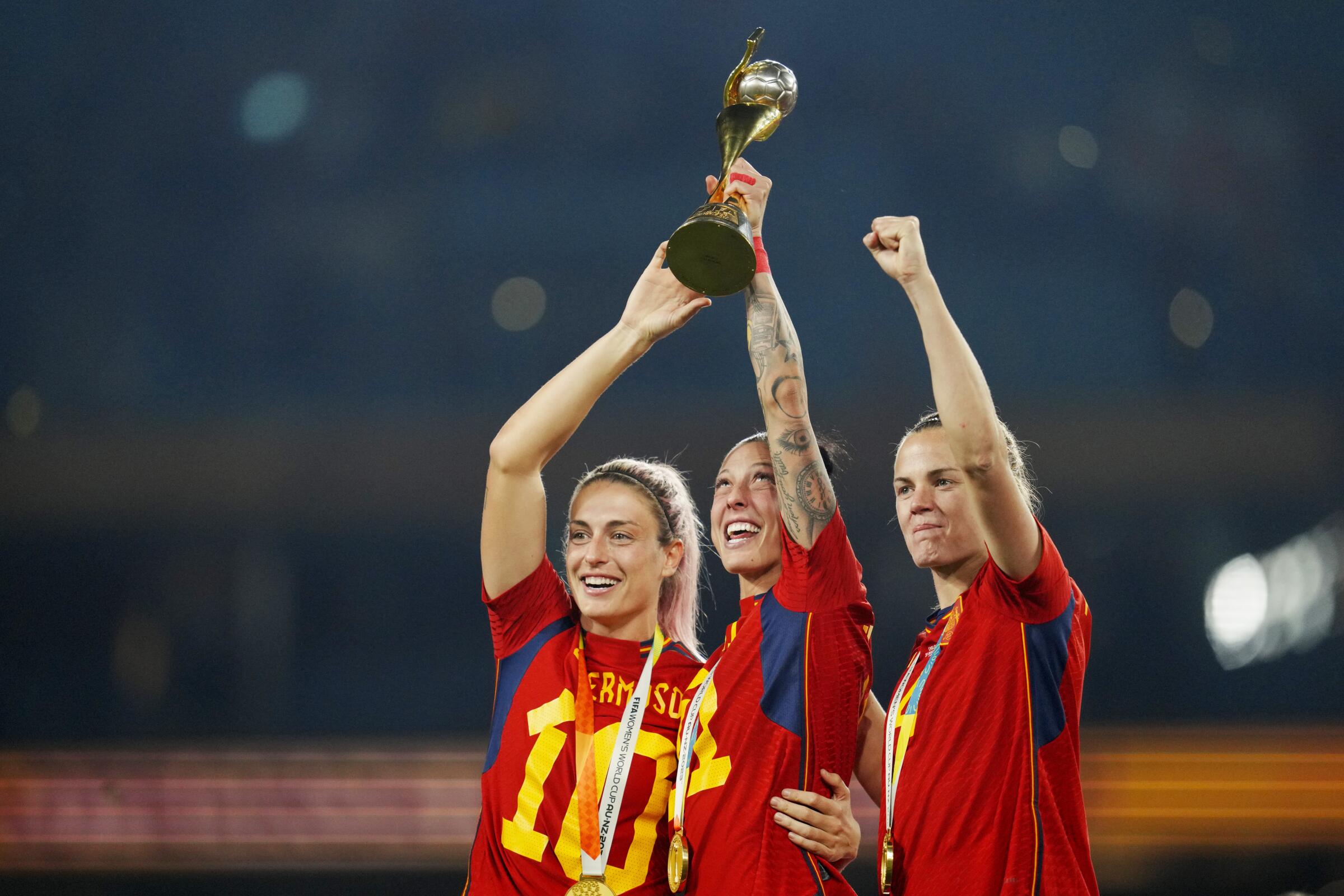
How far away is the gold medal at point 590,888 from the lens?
171cm

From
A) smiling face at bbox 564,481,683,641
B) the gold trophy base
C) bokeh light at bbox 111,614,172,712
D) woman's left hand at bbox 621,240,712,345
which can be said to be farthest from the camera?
bokeh light at bbox 111,614,172,712

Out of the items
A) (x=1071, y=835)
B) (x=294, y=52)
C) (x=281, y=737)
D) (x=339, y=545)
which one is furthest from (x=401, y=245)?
(x=1071, y=835)

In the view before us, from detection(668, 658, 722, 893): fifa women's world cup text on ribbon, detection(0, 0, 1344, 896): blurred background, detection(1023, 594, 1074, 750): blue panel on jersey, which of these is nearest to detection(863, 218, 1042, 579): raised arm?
detection(1023, 594, 1074, 750): blue panel on jersey

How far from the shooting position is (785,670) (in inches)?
67.1

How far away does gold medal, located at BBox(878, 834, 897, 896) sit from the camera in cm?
169

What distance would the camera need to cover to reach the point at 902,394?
449cm

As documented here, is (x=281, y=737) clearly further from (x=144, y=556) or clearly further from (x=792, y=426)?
(x=792, y=426)

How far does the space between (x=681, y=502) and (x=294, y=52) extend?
381 centimetres

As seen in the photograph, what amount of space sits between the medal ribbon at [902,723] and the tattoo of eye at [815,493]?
0.34 meters

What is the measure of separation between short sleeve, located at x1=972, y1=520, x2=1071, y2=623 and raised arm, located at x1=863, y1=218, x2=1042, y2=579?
0.05 ft

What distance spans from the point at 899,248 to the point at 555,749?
1.07 meters

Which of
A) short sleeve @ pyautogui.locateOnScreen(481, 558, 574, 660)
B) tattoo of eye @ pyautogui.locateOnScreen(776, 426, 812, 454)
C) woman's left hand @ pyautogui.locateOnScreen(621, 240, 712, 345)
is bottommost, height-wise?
short sleeve @ pyautogui.locateOnScreen(481, 558, 574, 660)

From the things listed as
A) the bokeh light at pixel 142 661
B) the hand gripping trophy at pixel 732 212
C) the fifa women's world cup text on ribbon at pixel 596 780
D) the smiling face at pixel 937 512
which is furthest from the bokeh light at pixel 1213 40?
the bokeh light at pixel 142 661

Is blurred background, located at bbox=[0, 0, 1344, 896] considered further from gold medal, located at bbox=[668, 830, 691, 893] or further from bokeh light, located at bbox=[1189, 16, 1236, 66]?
gold medal, located at bbox=[668, 830, 691, 893]
